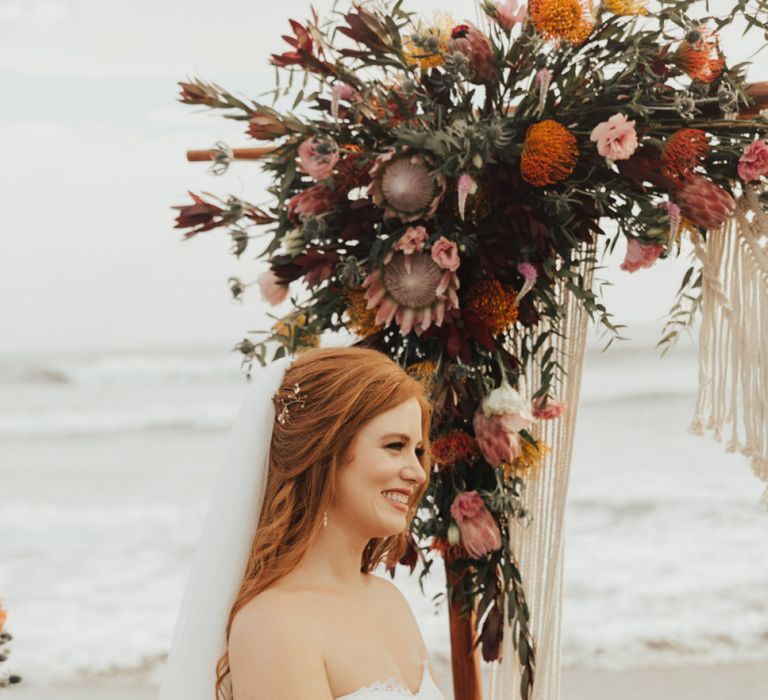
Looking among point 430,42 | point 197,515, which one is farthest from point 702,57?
point 197,515

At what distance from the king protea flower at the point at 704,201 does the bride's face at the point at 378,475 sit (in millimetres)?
668

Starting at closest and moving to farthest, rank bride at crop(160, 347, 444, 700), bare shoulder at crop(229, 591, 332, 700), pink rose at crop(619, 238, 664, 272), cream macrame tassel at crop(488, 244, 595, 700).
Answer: bare shoulder at crop(229, 591, 332, 700) → bride at crop(160, 347, 444, 700) → pink rose at crop(619, 238, 664, 272) → cream macrame tassel at crop(488, 244, 595, 700)

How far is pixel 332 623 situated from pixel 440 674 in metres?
3.55

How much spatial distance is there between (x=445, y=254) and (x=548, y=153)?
0.85 ft

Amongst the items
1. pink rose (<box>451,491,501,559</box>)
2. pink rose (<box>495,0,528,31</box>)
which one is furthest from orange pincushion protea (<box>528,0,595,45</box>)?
pink rose (<box>451,491,501,559</box>)

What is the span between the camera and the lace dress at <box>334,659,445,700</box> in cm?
173

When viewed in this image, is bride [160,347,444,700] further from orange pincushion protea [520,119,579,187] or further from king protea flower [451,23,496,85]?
king protea flower [451,23,496,85]

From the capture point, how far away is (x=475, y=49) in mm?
2023

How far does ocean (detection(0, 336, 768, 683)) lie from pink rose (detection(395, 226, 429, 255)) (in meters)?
1.86

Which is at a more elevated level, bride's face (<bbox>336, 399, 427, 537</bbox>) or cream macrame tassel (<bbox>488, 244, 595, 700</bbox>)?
bride's face (<bbox>336, 399, 427, 537</bbox>)

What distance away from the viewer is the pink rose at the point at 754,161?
1972mm

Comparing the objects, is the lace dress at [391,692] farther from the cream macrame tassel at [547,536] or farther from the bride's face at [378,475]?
the cream macrame tassel at [547,536]

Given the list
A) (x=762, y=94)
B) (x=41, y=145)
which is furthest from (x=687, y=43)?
(x=41, y=145)

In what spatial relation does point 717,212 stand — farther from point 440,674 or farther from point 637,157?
point 440,674
